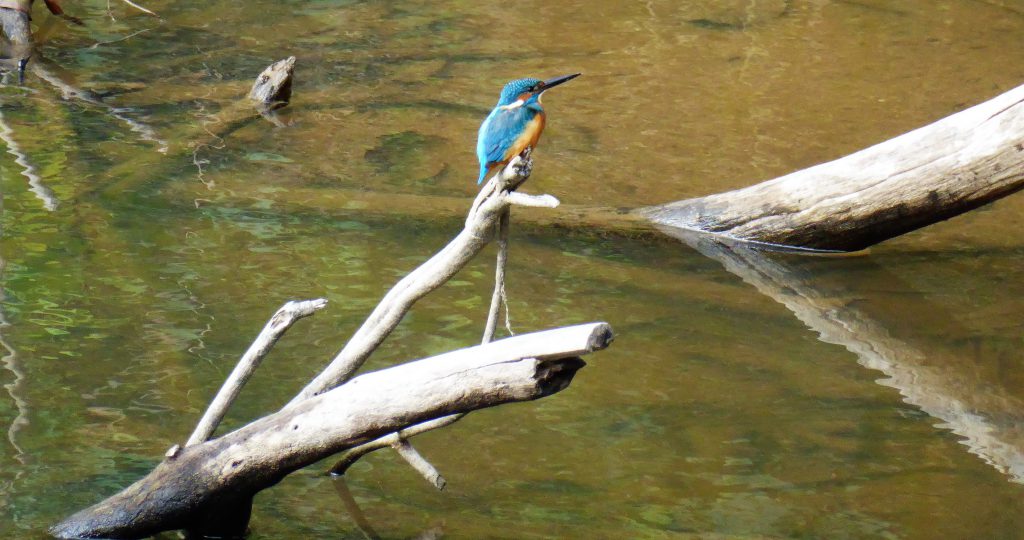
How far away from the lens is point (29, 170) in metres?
5.05

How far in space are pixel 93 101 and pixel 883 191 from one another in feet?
13.9

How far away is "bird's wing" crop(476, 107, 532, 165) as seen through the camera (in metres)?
3.09

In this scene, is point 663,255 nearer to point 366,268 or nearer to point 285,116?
point 366,268

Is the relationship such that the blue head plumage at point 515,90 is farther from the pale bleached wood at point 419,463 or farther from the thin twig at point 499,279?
the pale bleached wood at point 419,463

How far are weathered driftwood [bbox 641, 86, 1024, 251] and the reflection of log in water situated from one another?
0.45 feet

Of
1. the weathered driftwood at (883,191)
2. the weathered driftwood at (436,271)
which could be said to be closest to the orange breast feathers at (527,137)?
the weathered driftwood at (436,271)

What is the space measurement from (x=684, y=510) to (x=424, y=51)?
5.15 meters

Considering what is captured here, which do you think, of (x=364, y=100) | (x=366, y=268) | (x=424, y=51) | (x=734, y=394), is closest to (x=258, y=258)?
(x=366, y=268)

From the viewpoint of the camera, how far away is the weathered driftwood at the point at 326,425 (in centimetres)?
207

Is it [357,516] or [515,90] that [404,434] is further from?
[515,90]

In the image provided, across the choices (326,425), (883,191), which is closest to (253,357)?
(326,425)

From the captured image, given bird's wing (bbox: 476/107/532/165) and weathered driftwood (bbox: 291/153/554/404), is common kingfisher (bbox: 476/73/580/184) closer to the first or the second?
bird's wing (bbox: 476/107/532/165)

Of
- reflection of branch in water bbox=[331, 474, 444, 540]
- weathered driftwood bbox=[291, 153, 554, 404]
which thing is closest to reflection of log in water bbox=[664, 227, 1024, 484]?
reflection of branch in water bbox=[331, 474, 444, 540]

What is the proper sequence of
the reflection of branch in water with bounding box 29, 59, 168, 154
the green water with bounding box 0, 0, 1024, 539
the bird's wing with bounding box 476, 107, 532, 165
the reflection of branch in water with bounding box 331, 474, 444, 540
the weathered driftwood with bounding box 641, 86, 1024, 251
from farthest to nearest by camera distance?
the reflection of branch in water with bounding box 29, 59, 168, 154 → the weathered driftwood with bounding box 641, 86, 1024, 251 → the bird's wing with bounding box 476, 107, 532, 165 → the green water with bounding box 0, 0, 1024, 539 → the reflection of branch in water with bounding box 331, 474, 444, 540
